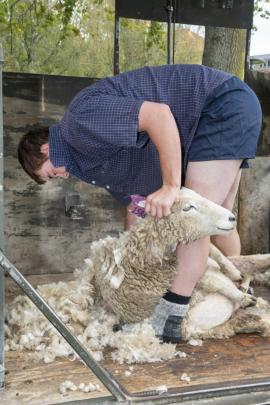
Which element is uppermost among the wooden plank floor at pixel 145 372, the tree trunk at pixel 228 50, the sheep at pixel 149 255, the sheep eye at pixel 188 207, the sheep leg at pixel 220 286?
the tree trunk at pixel 228 50

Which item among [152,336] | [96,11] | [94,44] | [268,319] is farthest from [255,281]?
[94,44]

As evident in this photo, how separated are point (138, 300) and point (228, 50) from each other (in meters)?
3.53

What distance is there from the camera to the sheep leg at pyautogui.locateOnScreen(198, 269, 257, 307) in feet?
8.79

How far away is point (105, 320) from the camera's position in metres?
2.55

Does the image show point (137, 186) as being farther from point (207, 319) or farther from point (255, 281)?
point (255, 281)

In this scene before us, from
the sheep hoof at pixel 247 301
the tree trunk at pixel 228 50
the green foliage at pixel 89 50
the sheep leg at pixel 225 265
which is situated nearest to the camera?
the sheep hoof at pixel 247 301

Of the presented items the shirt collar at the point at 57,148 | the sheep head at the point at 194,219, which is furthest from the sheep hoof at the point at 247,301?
the shirt collar at the point at 57,148

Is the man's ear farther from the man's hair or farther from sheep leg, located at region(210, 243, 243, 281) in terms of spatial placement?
sheep leg, located at region(210, 243, 243, 281)

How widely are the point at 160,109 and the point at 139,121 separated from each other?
0.10m

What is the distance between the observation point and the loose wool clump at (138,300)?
234cm

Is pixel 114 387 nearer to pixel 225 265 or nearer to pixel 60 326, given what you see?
pixel 60 326

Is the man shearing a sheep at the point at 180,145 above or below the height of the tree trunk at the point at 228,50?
below

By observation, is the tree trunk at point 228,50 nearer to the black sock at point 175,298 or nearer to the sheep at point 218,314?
the sheep at point 218,314

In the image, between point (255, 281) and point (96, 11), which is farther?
point (96, 11)
